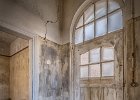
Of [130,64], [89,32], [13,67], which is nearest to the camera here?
[130,64]

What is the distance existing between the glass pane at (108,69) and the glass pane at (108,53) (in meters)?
0.08

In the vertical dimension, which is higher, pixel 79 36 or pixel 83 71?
pixel 79 36

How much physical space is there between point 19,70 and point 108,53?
260cm

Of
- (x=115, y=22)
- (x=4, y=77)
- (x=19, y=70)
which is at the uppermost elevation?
(x=115, y=22)

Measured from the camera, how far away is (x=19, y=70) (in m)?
4.41

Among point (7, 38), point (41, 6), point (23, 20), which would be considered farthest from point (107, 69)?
point (7, 38)

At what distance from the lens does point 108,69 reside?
2580 mm

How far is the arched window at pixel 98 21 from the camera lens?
257cm

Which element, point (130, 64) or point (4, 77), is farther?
point (4, 77)

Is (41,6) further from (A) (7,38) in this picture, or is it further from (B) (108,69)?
(A) (7,38)

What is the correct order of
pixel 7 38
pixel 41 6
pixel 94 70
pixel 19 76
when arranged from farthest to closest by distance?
pixel 7 38
pixel 19 76
pixel 41 6
pixel 94 70

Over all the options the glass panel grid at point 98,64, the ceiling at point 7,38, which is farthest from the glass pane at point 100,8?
the ceiling at point 7,38

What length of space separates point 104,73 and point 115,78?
24 centimetres

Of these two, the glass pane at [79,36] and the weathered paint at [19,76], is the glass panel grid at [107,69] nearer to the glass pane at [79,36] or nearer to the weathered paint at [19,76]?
the glass pane at [79,36]
